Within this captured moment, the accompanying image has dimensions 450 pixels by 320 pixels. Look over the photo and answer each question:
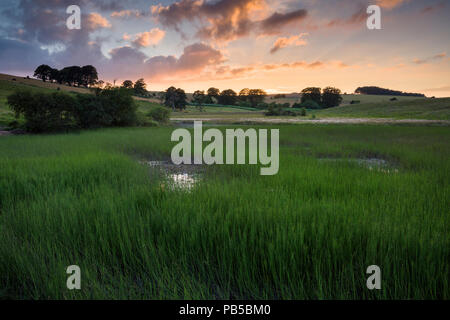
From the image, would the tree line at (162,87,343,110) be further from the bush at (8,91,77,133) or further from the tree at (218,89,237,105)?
the bush at (8,91,77,133)

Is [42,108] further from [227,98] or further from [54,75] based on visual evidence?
[227,98]

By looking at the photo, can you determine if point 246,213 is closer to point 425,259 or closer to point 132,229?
point 132,229

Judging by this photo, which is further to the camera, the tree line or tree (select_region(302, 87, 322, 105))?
tree (select_region(302, 87, 322, 105))

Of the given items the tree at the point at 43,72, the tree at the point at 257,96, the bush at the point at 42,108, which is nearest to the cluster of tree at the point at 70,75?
the tree at the point at 43,72

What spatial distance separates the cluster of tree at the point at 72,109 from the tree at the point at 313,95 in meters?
92.2

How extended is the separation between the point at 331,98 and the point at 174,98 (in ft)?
212

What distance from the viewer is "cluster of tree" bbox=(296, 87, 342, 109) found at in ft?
300

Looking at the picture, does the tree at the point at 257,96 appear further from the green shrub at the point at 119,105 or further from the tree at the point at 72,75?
the green shrub at the point at 119,105

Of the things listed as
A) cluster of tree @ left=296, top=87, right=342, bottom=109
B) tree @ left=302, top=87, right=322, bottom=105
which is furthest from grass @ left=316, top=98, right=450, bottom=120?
tree @ left=302, top=87, right=322, bottom=105

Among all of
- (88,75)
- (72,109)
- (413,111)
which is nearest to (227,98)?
(88,75)

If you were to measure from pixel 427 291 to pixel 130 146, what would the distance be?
11486 mm

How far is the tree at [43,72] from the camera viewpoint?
270ft

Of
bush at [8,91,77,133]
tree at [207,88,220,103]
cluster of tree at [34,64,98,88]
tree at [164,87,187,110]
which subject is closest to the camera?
bush at [8,91,77,133]
